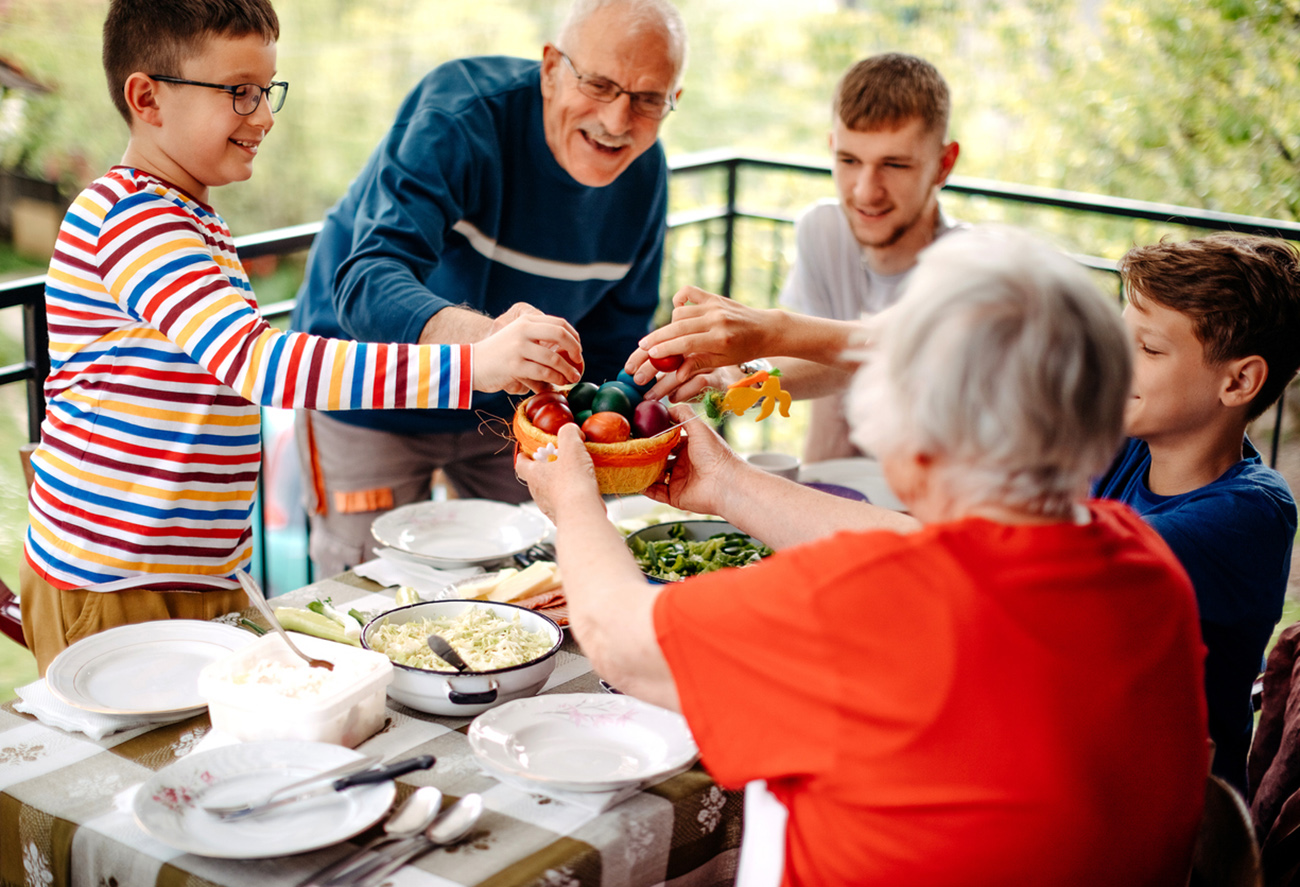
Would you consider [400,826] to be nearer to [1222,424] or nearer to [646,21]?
[1222,424]

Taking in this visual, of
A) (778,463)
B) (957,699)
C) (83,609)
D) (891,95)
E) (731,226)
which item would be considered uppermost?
(891,95)

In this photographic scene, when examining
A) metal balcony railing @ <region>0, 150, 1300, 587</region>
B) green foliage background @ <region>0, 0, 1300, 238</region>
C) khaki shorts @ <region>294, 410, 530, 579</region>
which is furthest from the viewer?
green foliage background @ <region>0, 0, 1300, 238</region>

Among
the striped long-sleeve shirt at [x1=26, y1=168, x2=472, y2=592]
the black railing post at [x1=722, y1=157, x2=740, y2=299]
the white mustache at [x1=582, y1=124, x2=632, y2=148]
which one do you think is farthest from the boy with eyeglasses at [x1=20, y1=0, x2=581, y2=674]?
the black railing post at [x1=722, y1=157, x2=740, y2=299]

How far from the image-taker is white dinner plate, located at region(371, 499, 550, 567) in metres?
2.15

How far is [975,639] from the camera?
1.01 meters

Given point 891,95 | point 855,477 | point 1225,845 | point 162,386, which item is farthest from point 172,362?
point 891,95

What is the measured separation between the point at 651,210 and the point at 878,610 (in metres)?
1.99

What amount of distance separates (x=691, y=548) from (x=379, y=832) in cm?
91

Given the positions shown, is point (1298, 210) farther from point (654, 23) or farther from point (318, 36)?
point (318, 36)

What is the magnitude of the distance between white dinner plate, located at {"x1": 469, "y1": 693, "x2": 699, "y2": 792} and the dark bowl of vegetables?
1.21 ft

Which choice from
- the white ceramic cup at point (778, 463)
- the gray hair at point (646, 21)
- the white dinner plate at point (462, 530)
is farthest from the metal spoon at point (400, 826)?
the gray hair at point (646, 21)

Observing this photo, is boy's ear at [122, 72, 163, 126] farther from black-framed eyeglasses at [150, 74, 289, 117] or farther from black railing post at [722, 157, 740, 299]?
black railing post at [722, 157, 740, 299]

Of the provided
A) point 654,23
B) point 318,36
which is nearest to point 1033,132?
point 318,36

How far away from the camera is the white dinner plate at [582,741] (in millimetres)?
1387
